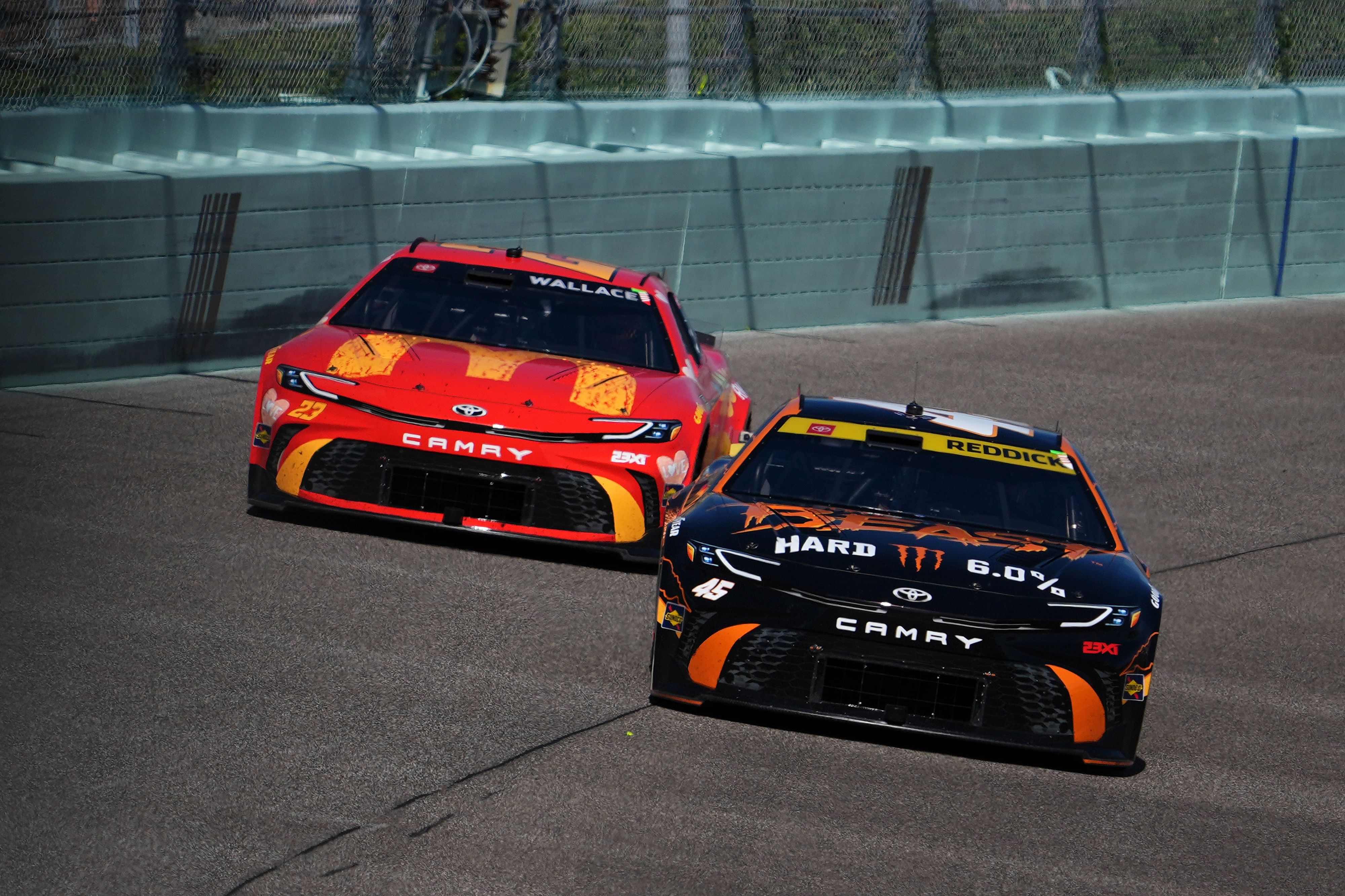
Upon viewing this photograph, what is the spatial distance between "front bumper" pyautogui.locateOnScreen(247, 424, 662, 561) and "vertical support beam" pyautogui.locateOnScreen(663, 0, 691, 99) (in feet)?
29.9

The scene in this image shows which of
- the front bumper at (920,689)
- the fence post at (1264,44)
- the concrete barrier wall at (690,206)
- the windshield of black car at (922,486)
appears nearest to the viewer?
the front bumper at (920,689)

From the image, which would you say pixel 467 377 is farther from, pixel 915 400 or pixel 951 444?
pixel 915 400

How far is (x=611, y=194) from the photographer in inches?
578

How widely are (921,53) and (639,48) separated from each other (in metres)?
3.30

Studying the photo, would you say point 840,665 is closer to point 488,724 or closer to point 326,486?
point 488,724

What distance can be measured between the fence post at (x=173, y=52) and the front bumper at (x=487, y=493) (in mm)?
6114

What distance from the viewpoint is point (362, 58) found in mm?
14984

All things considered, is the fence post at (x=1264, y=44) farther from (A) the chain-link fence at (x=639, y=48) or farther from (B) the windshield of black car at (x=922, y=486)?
(B) the windshield of black car at (x=922, y=486)

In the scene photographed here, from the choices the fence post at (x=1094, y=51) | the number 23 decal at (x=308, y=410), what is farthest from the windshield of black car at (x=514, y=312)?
the fence post at (x=1094, y=51)

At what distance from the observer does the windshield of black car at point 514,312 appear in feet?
30.8

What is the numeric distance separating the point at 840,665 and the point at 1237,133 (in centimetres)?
1380

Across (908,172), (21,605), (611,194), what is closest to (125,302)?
(611,194)

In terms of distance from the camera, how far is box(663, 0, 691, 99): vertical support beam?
16.6m

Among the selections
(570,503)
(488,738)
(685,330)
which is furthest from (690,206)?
(488,738)
